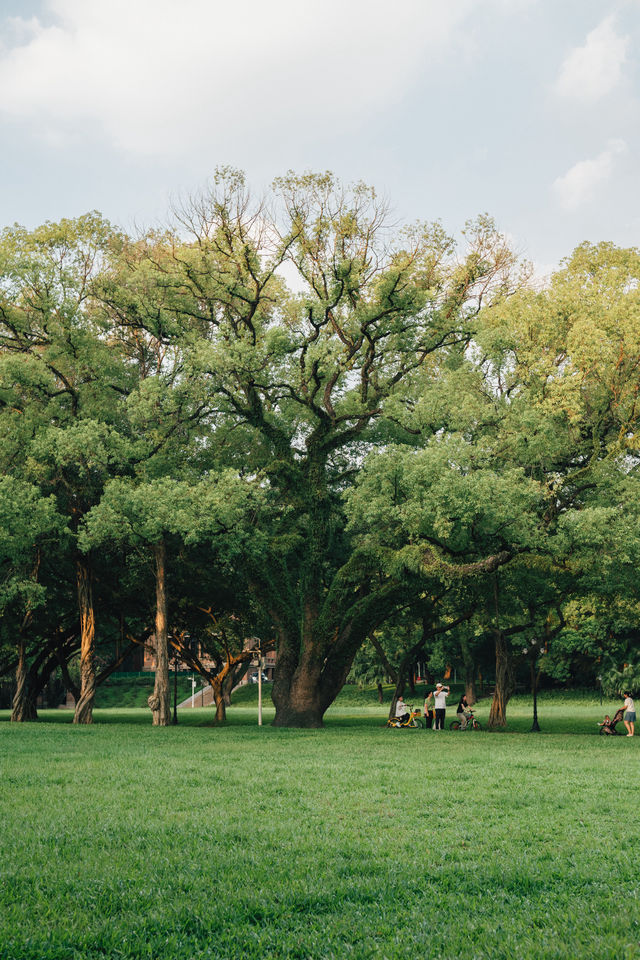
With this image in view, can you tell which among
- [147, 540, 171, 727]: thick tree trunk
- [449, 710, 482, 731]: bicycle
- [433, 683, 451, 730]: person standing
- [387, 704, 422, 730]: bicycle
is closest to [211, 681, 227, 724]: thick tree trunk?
[147, 540, 171, 727]: thick tree trunk

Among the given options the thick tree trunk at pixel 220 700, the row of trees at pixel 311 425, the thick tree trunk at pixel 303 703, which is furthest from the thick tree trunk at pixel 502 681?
the thick tree trunk at pixel 220 700

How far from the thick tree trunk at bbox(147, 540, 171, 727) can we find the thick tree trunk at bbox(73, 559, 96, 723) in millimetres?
2571

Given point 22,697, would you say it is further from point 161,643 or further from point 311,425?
point 311,425

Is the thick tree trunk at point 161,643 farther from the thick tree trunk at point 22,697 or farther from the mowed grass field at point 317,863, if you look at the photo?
the mowed grass field at point 317,863

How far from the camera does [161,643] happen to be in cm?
2750

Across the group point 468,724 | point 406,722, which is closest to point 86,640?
point 406,722

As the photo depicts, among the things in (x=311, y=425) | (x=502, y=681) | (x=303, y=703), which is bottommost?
(x=303, y=703)

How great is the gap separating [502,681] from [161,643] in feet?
38.6

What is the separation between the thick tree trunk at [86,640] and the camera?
93.9 ft

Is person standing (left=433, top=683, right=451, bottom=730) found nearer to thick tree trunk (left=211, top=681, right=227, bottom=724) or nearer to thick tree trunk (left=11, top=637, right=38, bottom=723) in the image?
thick tree trunk (left=211, top=681, right=227, bottom=724)

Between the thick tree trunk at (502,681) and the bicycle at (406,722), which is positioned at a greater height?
the thick tree trunk at (502,681)

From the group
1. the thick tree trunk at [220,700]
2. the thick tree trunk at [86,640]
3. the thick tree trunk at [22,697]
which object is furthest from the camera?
the thick tree trunk at [220,700]

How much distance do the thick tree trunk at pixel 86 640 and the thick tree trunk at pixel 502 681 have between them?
554 inches

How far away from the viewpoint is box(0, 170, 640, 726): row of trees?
2178 centimetres
